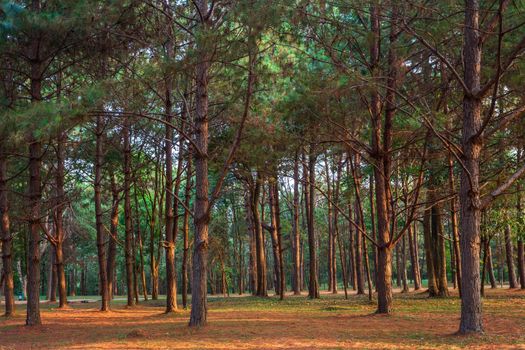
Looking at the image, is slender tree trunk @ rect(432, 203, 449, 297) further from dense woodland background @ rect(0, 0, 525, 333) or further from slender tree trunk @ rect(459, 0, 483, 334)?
slender tree trunk @ rect(459, 0, 483, 334)

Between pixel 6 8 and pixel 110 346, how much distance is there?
7.78m

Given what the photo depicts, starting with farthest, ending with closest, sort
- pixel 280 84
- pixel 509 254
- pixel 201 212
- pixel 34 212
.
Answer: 1. pixel 509 254
2. pixel 34 212
3. pixel 280 84
4. pixel 201 212

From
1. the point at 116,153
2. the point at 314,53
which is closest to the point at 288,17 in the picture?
the point at 314,53

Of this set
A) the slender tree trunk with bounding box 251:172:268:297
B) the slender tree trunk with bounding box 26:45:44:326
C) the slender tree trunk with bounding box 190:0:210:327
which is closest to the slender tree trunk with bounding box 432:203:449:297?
the slender tree trunk with bounding box 251:172:268:297

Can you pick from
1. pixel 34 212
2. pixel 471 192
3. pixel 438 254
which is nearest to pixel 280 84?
pixel 471 192

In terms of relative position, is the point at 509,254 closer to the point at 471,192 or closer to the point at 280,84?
the point at 280,84

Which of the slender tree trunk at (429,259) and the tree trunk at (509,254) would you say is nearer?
the slender tree trunk at (429,259)

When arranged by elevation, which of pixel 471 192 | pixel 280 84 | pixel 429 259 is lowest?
pixel 429 259

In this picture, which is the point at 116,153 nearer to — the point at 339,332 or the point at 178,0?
the point at 178,0

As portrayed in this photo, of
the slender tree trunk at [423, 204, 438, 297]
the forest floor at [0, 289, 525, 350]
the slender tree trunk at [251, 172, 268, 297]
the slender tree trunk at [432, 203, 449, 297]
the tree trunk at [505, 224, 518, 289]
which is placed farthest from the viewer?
the slender tree trunk at [251, 172, 268, 297]

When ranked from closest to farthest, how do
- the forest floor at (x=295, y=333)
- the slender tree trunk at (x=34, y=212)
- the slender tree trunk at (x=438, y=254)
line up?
1. the forest floor at (x=295, y=333)
2. the slender tree trunk at (x=34, y=212)
3. the slender tree trunk at (x=438, y=254)

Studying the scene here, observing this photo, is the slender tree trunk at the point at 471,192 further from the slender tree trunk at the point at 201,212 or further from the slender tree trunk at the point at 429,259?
the slender tree trunk at the point at 429,259

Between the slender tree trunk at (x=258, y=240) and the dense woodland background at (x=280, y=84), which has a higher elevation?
the dense woodland background at (x=280, y=84)

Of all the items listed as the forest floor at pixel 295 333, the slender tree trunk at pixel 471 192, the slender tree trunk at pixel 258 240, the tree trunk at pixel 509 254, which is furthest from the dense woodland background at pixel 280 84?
the tree trunk at pixel 509 254
